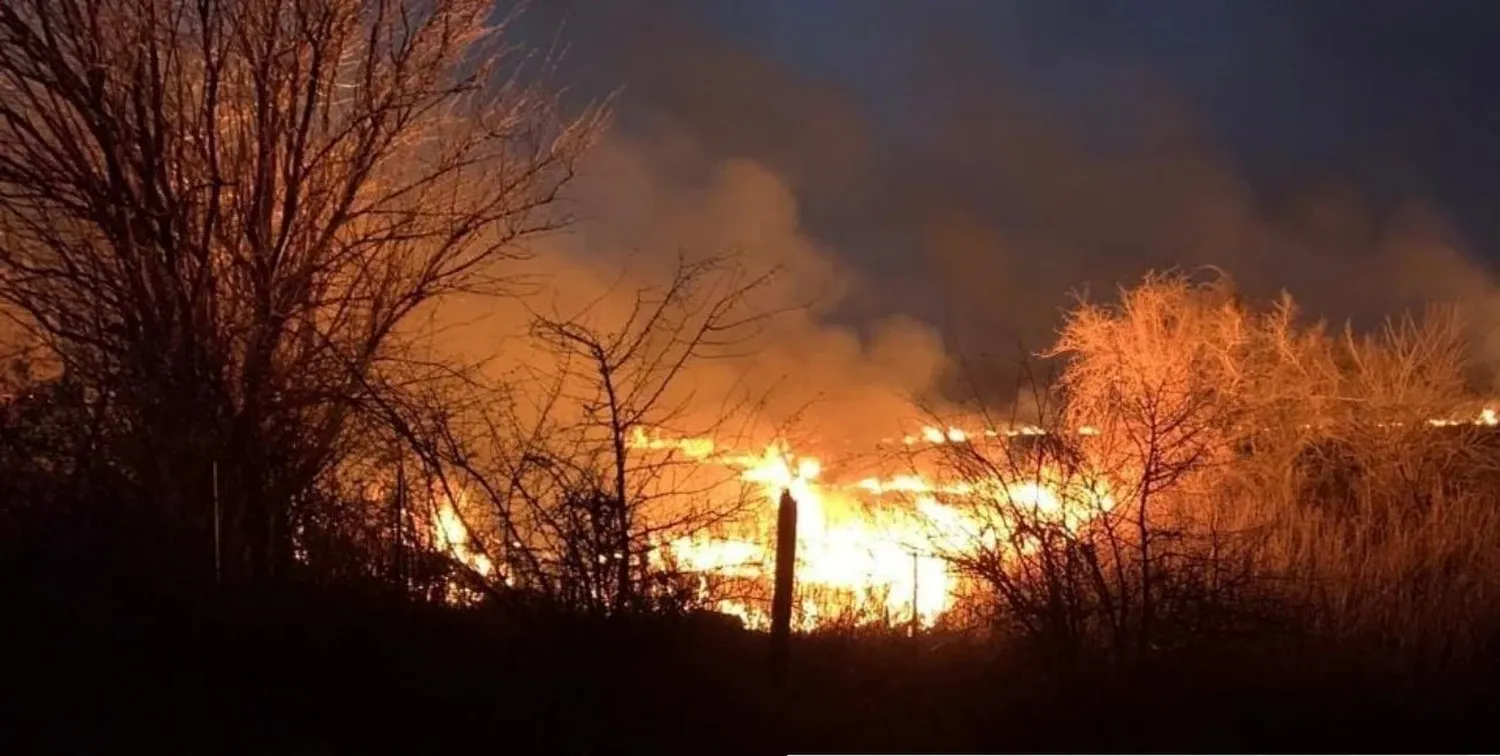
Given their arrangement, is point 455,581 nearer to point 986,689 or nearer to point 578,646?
point 578,646

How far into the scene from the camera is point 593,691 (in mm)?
7480

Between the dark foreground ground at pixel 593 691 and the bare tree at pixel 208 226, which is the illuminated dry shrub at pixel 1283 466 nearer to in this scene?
the dark foreground ground at pixel 593 691

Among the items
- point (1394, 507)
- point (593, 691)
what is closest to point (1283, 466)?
point (1394, 507)

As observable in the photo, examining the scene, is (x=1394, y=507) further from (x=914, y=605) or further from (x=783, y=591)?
(x=783, y=591)

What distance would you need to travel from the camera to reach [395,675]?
8062 mm

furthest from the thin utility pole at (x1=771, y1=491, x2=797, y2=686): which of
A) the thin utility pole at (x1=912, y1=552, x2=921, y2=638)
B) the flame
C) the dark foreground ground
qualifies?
the thin utility pole at (x1=912, y1=552, x2=921, y2=638)

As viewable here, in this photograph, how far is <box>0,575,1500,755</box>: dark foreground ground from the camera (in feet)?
24.2

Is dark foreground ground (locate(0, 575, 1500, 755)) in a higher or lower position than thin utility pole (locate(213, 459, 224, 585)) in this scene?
lower

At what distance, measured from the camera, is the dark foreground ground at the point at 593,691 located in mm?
7375

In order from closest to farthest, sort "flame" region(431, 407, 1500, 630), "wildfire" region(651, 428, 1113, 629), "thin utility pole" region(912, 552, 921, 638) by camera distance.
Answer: "flame" region(431, 407, 1500, 630) < "wildfire" region(651, 428, 1113, 629) < "thin utility pole" region(912, 552, 921, 638)

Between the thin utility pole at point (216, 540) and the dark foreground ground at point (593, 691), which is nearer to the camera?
the dark foreground ground at point (593, 691)

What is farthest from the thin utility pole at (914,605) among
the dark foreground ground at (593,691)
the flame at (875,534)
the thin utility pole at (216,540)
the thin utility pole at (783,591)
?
the thin utility pole at (216,540)

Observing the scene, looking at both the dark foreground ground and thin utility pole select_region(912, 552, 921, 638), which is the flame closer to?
thin utility pole select_region(912, 552, 921, 638)

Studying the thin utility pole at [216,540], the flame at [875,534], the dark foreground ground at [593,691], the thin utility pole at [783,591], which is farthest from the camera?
the thin utility pole at [216,540]
